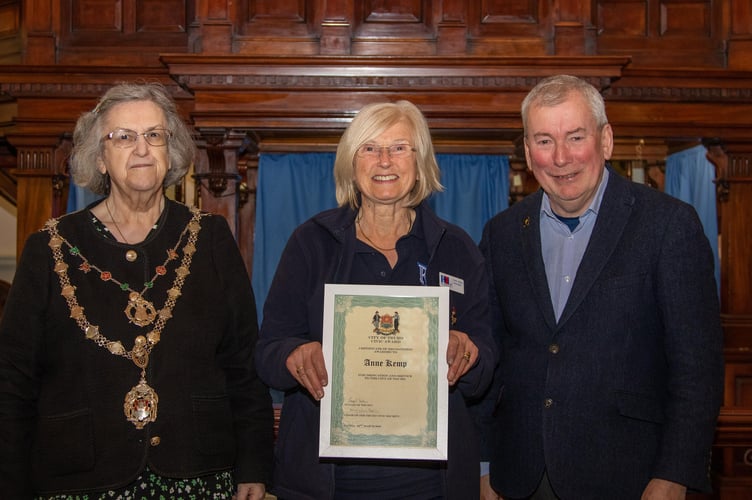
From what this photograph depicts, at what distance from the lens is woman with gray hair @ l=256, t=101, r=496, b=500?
1.94 metres

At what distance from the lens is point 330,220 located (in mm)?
2123

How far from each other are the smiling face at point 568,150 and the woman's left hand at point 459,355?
1.66 ft

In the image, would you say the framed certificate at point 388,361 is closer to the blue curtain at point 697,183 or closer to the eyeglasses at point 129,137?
the eyeglasses at point 129,137

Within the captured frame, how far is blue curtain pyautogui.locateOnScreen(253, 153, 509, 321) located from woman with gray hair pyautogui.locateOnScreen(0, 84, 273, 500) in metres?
3.52

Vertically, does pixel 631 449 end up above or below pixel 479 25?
below

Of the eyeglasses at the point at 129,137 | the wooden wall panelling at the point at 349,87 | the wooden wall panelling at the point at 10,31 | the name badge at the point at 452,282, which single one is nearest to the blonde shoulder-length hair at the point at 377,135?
the name badge at the point at 452,282

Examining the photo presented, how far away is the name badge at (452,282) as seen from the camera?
6.74ft

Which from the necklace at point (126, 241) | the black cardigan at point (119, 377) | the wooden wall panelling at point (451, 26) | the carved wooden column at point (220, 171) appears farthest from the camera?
the wooden wall panelling at point (451, 26)

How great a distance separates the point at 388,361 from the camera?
6.19 feet

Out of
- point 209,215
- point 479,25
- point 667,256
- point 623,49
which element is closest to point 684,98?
point 623,49

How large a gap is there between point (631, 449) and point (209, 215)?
1283 millimetres

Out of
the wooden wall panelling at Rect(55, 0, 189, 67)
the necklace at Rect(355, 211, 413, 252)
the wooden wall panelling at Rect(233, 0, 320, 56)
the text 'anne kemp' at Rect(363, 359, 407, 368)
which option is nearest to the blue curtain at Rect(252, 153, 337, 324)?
the wooden wall panelling at Rect(233, 0, 320, 56)

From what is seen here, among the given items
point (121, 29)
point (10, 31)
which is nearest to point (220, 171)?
point (121, 29)

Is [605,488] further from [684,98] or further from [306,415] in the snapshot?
[684,98]
